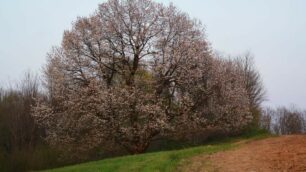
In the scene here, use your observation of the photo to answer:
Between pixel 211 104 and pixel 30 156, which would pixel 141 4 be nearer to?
pixel 211 104

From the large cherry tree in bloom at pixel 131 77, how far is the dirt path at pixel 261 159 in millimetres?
9497

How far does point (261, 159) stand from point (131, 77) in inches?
535

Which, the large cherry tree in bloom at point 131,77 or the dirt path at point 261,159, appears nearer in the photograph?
the dirt path at point 261,159

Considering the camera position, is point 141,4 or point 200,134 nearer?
point 141,4

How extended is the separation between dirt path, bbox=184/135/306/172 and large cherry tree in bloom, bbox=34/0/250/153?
950cm

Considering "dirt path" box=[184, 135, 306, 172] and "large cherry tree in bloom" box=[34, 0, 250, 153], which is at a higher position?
"large cherry tree in bloom" box=[34, 0, 250, 153]

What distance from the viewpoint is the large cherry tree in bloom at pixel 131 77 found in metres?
27.2

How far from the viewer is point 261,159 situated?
52.4 ft

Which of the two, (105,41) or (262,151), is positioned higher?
(105,41)

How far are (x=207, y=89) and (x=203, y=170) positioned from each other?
13693mm

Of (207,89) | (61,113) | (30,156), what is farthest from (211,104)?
(30,156)

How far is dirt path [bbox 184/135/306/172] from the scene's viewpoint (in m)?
14.9

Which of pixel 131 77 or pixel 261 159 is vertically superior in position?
pixel 131 77

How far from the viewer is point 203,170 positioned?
16.0 m
